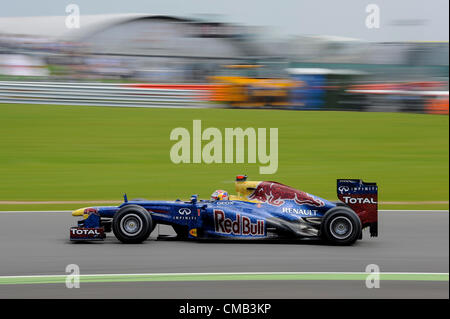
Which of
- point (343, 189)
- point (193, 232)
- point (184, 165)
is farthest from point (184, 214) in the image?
point (184, 165)

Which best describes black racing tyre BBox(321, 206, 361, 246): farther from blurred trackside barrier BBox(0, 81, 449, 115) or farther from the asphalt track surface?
blurred trackside barrier BBox(0, 81, 449, 115)

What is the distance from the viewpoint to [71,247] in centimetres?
785

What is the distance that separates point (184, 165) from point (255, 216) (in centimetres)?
862

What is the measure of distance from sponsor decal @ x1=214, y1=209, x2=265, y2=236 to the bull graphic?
0.30m

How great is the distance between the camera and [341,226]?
307 inches

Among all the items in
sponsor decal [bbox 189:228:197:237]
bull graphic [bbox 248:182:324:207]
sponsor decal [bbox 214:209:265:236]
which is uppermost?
bull graphic [bbox 248:182:324:207]

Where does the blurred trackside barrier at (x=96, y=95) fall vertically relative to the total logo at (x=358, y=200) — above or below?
above
